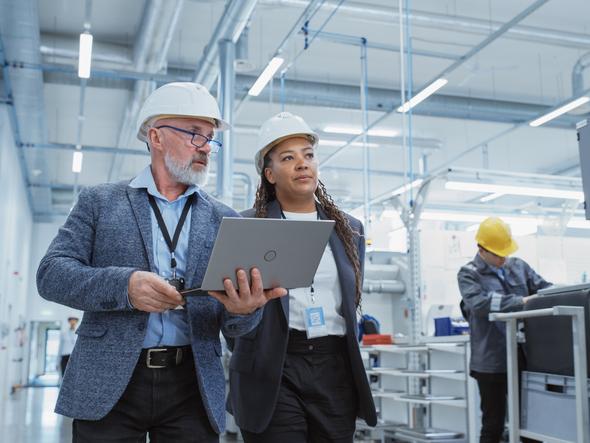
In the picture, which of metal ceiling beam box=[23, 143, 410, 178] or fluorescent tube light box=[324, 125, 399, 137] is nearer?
fluorescent tube light box=[324, 125, 399, 137]

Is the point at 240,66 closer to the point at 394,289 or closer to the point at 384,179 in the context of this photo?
the point at 394,289

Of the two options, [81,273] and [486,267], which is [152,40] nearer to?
[486,267]

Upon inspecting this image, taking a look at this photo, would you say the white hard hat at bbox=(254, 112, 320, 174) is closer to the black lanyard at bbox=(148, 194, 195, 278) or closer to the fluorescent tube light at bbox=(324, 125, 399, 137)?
the black lanyard at bbox=(148, 194, 195, 278)

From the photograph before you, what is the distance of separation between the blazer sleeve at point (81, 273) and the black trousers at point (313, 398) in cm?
66

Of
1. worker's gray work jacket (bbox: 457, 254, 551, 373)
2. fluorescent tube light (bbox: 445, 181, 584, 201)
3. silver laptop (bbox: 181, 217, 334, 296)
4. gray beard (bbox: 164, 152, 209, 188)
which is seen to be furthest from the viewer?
fluorescent tube light (bbox: 445, 181, 584, 201)

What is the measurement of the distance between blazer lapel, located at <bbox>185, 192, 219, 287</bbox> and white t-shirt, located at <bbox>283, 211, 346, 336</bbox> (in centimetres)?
42

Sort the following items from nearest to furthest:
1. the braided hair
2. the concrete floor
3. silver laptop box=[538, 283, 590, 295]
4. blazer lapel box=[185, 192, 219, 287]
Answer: blazer lapel box=[185, 192, 219, 287]
the braided hair
silver laptop box=[538, 283, 590, 295]
the concrete floor

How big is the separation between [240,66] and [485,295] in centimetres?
455

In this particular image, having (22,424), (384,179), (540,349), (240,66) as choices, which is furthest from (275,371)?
(384,179)

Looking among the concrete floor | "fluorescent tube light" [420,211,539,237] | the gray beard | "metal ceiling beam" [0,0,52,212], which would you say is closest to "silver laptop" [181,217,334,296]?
the gray beard

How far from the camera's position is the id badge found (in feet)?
6.56

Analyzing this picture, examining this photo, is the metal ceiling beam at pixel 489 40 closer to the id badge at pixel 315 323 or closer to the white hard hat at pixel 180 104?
the id badge at pixel 315 323

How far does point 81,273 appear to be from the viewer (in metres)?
1.52

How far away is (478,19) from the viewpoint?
8.38 meters
